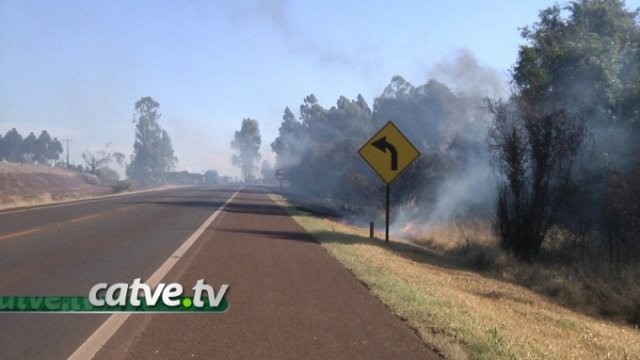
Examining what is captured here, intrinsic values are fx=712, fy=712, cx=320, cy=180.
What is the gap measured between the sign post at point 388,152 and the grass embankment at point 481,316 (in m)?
3.93

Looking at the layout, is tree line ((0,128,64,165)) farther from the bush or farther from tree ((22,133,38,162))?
the bush

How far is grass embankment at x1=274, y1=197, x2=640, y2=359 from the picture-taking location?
25.2 ft

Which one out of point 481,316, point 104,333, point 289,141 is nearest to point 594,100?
point 481,316

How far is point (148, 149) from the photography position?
140 meters

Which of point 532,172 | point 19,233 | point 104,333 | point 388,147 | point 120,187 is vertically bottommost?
point 104,333

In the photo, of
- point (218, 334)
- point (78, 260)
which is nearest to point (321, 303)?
point (218, 334)

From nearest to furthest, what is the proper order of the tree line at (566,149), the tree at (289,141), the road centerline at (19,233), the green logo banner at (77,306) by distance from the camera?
the green logo banner at (77,306)
the road centerline at (19,233)
the tree line at (566,149)
the tree at (289,141)

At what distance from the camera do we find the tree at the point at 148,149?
136375 mm

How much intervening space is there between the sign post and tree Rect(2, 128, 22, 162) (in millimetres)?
154786

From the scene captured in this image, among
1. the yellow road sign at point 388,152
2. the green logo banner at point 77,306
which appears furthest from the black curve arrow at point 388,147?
the green logo banner at point 77,306

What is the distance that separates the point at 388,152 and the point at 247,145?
169m

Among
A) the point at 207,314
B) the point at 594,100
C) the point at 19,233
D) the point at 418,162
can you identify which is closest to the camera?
the point at 207,314

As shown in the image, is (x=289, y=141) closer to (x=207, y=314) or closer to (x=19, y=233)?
(x=19, y=233)

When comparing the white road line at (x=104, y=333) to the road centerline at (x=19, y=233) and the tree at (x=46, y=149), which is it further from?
the tree at (x=46, y=149)
